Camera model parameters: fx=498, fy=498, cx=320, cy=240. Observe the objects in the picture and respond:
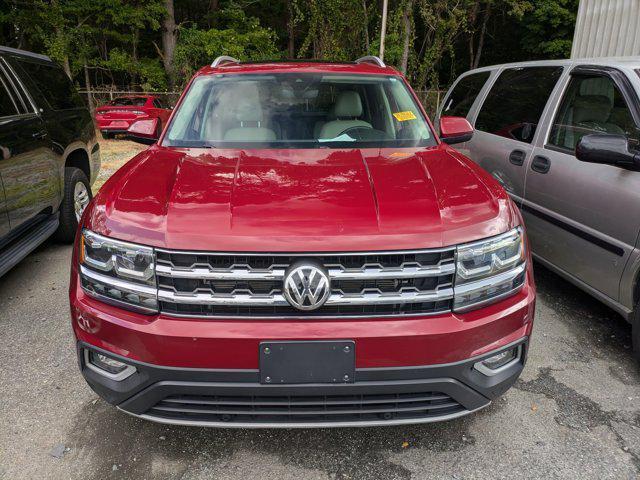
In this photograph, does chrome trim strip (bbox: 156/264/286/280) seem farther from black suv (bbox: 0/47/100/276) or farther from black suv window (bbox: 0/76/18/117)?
black suv window (bbox: 0/76/18/117)

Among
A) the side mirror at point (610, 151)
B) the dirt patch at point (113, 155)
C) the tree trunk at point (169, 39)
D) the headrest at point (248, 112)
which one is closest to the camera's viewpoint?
the side mirror at point (610, 151)

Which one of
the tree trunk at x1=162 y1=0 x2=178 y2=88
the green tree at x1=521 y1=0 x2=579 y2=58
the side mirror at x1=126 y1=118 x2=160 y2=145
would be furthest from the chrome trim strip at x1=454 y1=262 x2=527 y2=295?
the green tree at x1=521 y1=0 x2=579 y2=58

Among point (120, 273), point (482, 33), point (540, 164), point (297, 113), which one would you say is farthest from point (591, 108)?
point (482, 33)

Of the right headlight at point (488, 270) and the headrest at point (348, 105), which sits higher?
the headrest at point (348, 105)

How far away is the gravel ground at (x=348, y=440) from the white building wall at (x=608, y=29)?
5.56 metres

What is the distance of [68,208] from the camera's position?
485 cm

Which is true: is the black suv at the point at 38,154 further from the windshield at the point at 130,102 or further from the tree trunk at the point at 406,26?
the tree trunk at the point at 406,26

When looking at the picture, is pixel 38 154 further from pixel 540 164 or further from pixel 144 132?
pixel 540 164

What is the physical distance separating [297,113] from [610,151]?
186 cm

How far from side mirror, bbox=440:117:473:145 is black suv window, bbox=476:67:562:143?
0.84 metres

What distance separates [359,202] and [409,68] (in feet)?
51.4

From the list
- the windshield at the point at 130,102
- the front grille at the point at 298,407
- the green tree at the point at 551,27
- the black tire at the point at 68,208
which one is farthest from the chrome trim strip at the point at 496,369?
the green tree at the point at 551,27

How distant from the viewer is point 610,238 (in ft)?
9.78

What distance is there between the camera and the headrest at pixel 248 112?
312cm
